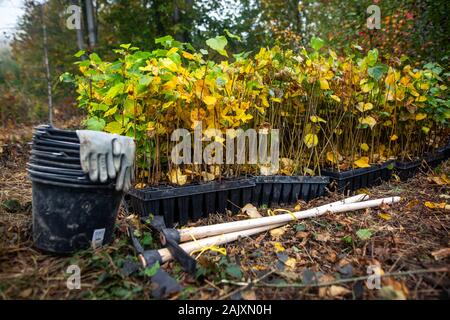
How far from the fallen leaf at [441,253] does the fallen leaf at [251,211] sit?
894 millimetres

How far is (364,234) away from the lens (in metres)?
1.70

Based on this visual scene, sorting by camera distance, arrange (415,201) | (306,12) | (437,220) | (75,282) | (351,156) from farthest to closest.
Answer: (306,12)
(351,156)
(415,201)
(437,220)
(75,282)

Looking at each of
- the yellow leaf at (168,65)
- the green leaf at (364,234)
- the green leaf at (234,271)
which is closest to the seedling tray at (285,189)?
the green leaf at (364,234)

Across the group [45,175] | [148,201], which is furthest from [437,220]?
[45,175]

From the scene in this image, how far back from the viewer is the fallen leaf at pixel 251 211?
6.47ft

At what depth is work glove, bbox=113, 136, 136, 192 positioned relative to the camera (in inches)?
50.8

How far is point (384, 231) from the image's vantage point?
69.1 inches

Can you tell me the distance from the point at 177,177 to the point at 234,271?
0.68 meters

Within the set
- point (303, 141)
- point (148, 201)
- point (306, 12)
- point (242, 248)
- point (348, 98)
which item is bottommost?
point (242, 248)

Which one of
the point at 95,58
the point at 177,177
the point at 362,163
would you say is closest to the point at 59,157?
the point at 177,177

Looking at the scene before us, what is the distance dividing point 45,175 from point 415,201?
2096 mm

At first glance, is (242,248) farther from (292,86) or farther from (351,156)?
(351,156)

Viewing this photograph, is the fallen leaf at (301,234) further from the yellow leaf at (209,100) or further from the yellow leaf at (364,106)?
the yellow leaf at (364,106)

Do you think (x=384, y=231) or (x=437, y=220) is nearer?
(x=384, y=231)
